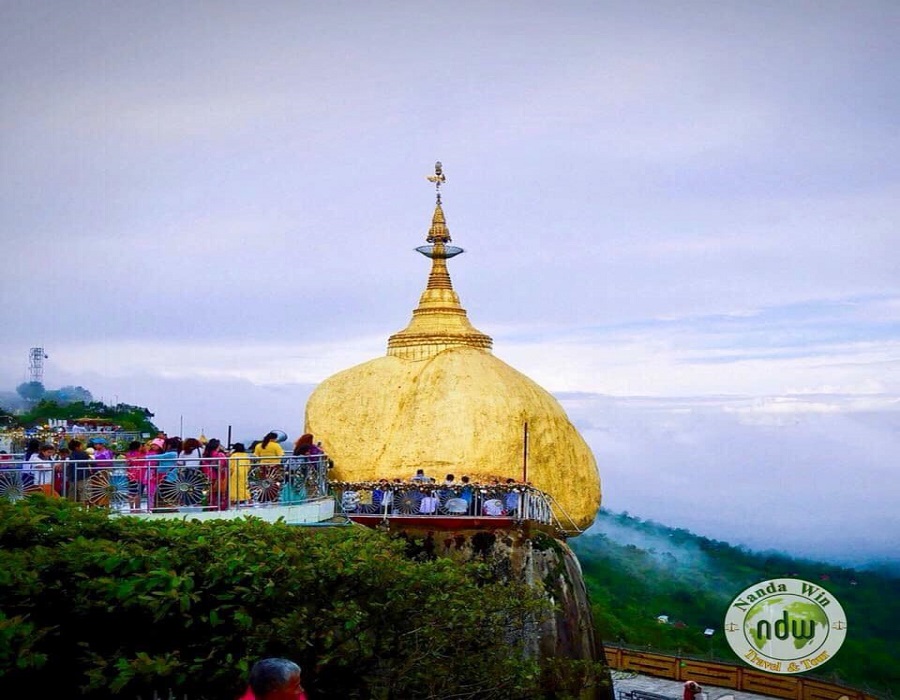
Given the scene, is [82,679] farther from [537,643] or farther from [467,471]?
[467,471]

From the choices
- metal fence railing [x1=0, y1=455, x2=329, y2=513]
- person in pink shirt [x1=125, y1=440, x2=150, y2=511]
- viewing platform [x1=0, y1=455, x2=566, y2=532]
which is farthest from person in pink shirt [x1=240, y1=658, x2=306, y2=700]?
person in pink shirt [x1=125, y1=440, x2=150, y2=511]

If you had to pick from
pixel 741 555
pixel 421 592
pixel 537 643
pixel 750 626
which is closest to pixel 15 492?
pixel 421 592

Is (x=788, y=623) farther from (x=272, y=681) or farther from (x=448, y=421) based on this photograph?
(x=272, y=681)

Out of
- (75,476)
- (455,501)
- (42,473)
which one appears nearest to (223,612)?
(75,476)

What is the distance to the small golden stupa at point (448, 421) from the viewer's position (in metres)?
23.0

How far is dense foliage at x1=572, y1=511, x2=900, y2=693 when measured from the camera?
115ft

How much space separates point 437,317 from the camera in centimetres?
2570

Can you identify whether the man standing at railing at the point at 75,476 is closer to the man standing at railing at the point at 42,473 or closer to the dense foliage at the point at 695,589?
the man standing at railing at the point at 42,473

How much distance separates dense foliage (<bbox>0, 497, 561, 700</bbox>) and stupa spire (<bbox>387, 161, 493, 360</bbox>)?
1359 cm

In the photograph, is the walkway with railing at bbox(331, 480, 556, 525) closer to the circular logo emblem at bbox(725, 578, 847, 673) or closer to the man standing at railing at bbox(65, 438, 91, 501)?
the circular logo emblem at bbox(725, 578, 847, 673)

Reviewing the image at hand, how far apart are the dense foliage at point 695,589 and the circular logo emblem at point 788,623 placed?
960 centimetres

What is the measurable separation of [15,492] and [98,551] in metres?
4.84

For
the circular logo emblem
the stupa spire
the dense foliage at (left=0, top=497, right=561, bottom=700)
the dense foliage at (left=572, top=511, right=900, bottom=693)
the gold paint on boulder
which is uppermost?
the stupa spire

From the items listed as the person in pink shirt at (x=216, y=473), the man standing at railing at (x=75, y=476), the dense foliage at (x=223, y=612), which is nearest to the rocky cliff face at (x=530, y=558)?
the person in pink shirt at (x=216, y=473)
